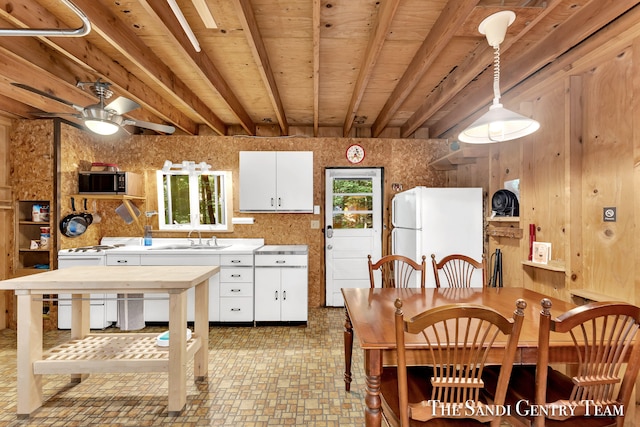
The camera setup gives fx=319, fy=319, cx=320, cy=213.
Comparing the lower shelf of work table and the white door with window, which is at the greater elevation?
the white door with window

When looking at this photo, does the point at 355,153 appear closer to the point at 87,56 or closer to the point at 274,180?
the point at 274,180

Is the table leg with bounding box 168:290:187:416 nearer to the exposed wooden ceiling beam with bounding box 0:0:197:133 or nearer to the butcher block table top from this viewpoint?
the butcher block table top

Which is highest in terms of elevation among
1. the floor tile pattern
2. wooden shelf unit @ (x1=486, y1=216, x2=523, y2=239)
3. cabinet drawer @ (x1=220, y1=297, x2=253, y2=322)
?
wooden shelf unit @ (x1=486, y1=216, x2=523, y2=239)

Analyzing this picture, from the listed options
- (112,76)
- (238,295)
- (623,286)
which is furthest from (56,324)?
(623,286)

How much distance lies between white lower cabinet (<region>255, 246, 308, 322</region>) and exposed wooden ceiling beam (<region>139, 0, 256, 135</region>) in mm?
1628

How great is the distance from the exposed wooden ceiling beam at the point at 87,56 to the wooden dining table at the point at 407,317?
245 centimetres

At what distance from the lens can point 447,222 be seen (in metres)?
3.22

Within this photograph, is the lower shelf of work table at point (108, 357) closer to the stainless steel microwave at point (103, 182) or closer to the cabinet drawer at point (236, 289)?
the cabinet drawer at point (236, 289)

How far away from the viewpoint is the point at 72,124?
3.71 meters

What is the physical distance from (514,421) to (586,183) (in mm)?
1738

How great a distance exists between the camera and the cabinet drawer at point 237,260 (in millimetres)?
3557

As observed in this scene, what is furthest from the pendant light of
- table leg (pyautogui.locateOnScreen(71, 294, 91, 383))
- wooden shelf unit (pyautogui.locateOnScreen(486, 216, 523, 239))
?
table leg (pyautogui.locateOnScreen(71, 294, 91, 383))

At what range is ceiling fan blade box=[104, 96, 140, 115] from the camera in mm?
2329

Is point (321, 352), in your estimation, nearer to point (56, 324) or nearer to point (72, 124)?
point (56, 324)
